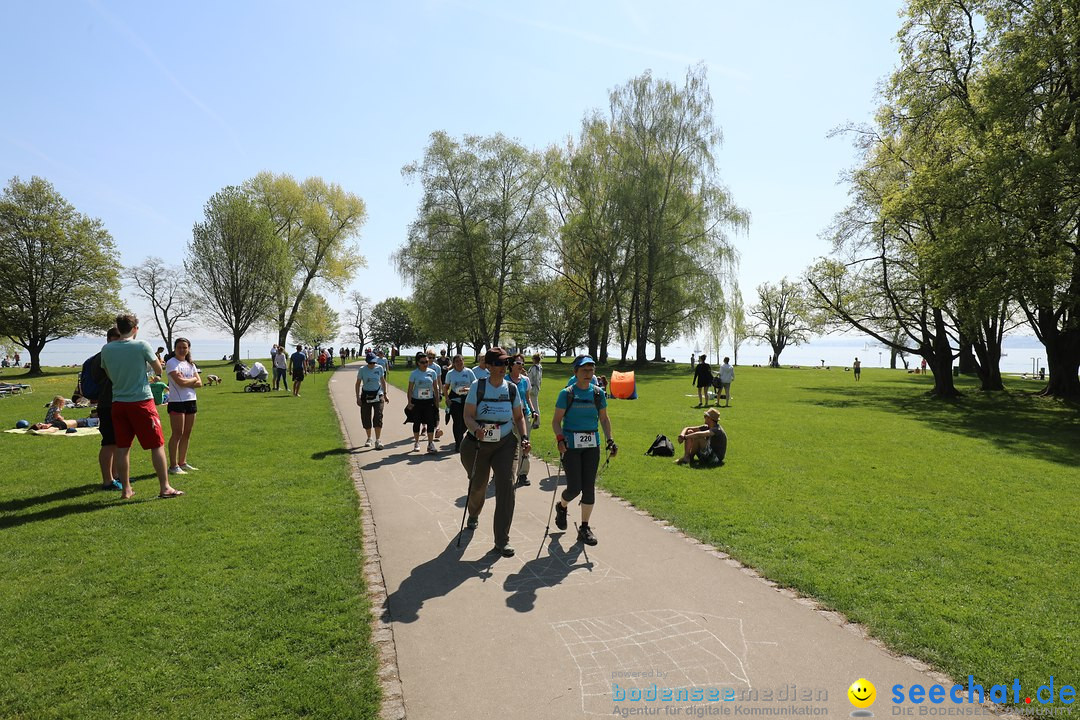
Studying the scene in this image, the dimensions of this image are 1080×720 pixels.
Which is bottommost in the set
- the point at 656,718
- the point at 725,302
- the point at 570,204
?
the point at 656,718

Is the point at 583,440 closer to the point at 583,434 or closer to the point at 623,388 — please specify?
the point at 583,434

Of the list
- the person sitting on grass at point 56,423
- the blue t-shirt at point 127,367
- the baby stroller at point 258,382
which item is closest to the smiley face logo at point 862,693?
the blue t-shirt at point 127,367

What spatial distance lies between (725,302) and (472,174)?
61.1 feet

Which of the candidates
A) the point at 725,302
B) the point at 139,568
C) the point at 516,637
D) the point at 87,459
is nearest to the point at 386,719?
the point at 516,637

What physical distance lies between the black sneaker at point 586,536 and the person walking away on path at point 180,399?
6121mm

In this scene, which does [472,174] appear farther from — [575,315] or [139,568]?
[139,568]

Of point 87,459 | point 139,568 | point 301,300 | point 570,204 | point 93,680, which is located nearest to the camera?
point 93,680

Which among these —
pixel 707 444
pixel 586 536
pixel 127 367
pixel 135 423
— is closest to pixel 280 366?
pixel 135 423

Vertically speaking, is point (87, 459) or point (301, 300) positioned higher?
point (301, 300)

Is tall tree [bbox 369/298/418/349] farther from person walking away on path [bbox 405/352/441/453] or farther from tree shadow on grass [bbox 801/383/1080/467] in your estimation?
person walking away on path [bbox 405/352/441/453]

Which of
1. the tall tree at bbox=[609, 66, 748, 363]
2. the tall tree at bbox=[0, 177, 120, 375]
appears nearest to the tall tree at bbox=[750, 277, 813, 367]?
the tall tree at bbox=[609, 66, 748, 363]

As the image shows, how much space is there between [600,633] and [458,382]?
21.1 feet

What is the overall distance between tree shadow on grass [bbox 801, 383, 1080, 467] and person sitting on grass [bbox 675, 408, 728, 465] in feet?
24.6

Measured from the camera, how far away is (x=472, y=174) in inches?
1487
